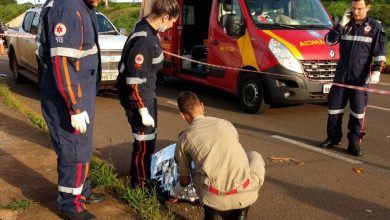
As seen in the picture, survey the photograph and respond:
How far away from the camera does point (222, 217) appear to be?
343 cm

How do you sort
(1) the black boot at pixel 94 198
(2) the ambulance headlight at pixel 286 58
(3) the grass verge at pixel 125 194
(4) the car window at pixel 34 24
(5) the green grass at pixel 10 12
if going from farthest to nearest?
(5) the green grass at pixel 10 12
(4) the car window at pixel 34 24
(2) the ambulance headlight at pixel 286 58
(1) the black boot at pixel 94 198
(3) the grass verge at pixel 125 194

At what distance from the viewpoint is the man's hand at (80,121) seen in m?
3.30

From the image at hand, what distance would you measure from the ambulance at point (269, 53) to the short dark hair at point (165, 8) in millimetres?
3736

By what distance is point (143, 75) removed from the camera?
3.78 metres

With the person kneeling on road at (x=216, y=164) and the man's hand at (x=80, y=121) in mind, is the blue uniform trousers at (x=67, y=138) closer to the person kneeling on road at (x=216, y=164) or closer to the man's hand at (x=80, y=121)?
the man's hand at (x=80, y=121)

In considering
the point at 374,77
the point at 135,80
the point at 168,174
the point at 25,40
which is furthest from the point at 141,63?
the point at 25,40

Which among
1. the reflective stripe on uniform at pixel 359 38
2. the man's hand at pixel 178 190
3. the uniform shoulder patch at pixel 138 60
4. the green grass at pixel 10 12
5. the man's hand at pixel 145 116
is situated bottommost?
the green grass at pixel 10 12

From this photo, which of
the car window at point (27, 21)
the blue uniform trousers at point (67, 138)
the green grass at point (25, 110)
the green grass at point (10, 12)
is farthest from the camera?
the green grass at point (10, 12)

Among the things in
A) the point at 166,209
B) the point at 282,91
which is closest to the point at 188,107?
the point at 166,209

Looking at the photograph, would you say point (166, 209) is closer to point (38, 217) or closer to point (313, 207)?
point (38, 217)

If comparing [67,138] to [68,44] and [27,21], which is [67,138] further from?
[27,21]

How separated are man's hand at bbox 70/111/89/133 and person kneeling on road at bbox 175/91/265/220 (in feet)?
2.20

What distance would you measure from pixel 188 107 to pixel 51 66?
1.01 m

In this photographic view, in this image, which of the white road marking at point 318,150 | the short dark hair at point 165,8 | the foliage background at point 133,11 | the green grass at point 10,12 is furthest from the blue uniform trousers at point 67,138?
the green grass at point 10,12
